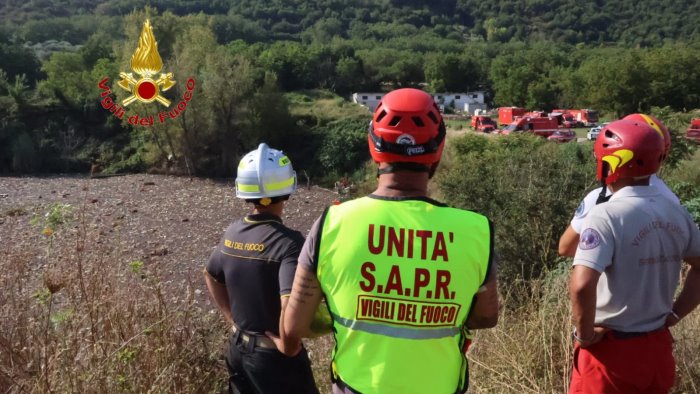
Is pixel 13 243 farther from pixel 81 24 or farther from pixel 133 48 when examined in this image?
pixel 81 24

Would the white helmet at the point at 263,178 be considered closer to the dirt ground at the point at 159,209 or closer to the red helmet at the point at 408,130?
the red helmet at the point at 408,130

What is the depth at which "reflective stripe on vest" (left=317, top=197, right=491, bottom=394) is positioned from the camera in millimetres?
1776

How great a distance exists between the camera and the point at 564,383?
3.02 metres

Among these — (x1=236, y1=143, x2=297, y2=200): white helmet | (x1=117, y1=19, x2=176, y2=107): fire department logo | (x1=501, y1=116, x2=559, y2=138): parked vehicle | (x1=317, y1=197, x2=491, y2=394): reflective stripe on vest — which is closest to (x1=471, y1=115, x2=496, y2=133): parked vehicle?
(x1=501, y1=116, x2=559, y2=138): parked vehicle

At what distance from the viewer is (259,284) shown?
2.65 meters

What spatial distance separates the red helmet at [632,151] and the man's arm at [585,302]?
0.47 metres

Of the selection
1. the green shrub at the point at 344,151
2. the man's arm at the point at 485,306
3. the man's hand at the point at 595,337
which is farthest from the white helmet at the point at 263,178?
the green shrub at the point at 344,151

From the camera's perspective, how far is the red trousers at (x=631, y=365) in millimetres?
2449

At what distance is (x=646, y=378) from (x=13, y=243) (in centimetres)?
418

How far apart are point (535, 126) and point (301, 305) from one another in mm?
29772

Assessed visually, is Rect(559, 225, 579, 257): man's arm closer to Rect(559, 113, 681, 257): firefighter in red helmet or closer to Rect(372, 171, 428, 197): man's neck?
Rect(559, 113, 681, 257): firefighter in red helmet

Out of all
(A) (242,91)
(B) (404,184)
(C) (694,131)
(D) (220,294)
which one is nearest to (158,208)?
(A) (242,91)

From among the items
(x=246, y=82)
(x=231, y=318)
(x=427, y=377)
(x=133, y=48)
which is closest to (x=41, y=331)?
(x=231, y=318)

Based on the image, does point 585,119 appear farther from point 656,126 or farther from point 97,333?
point 97,333
